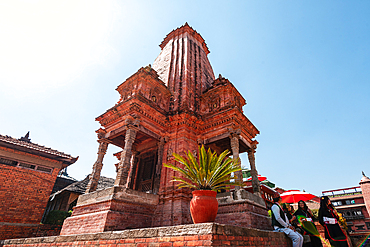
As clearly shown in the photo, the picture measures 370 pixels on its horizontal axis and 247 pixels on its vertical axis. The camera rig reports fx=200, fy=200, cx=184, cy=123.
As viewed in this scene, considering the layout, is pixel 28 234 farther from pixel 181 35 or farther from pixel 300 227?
pixel 181 35

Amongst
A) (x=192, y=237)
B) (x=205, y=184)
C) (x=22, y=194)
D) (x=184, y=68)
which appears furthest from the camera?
(x=184, y=68)

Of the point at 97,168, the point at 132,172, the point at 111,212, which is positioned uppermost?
the point at 132,172

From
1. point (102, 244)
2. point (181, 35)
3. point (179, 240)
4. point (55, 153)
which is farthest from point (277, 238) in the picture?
point (181, 35)

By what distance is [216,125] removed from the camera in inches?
462

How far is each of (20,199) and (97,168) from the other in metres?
5.44

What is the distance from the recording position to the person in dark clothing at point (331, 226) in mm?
6250

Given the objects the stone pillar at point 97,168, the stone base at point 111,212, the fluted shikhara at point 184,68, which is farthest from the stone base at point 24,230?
the fluted shikhara at point 184,68

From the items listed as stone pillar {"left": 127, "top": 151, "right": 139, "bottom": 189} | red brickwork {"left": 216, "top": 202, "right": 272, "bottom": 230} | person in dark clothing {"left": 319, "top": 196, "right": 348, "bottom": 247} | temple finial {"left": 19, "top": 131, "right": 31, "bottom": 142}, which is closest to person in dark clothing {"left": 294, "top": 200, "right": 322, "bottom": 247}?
person in dark clothing {"left": 319, "top": 196, "right": 348, "bottom": 247}

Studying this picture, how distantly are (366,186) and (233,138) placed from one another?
108ft

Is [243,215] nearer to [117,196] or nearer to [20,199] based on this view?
[117,196]

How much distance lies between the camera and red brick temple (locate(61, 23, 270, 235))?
836 centimetres

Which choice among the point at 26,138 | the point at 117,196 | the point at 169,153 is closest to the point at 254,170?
the point at 169,153

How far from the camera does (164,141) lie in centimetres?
1170

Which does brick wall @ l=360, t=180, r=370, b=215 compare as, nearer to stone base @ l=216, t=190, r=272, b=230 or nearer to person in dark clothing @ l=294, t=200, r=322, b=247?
stone base @ l=216, t=190, r=272, b=230
